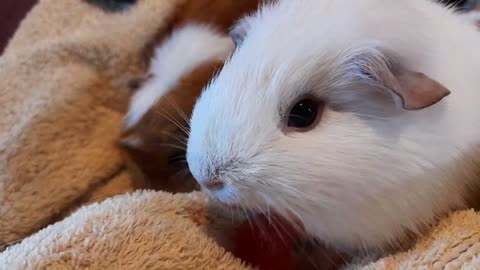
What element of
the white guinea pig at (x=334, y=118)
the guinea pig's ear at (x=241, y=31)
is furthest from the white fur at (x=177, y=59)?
the white guinea pig at (x=334, y=118)

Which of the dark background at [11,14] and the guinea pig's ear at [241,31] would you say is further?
the dark background at [11,14]

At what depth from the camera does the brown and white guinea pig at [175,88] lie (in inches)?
53.2

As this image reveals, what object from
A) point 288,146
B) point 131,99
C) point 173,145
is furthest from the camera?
point 131,99

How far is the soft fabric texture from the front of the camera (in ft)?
3.35

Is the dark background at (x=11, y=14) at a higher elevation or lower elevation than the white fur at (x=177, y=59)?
higher

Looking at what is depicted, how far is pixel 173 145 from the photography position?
4.40ft

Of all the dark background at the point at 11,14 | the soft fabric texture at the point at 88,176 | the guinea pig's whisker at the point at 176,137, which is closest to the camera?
the soft fabric texture at the point at 88,176

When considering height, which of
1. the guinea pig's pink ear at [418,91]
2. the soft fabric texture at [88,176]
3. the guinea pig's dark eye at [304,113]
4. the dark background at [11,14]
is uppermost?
the dark background at [11,14]

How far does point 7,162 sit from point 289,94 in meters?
0.73

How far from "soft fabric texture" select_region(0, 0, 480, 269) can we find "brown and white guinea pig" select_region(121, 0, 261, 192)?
7cm

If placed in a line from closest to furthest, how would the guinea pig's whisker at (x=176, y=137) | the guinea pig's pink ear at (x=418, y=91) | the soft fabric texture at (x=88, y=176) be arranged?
the guinea pig's pink ear at (x=418, y=91) < the soft fabric texture at (x=88, y=176) < the guinea pig's whisker at (x=176, y=137)

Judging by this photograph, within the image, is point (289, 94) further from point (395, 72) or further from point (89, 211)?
point (89, 211)

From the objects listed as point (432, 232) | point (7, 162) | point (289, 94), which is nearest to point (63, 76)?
point (7, 162)

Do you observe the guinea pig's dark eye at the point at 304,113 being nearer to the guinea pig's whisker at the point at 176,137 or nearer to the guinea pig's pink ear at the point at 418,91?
the guinea pig's pink ear at the point at 418,91
